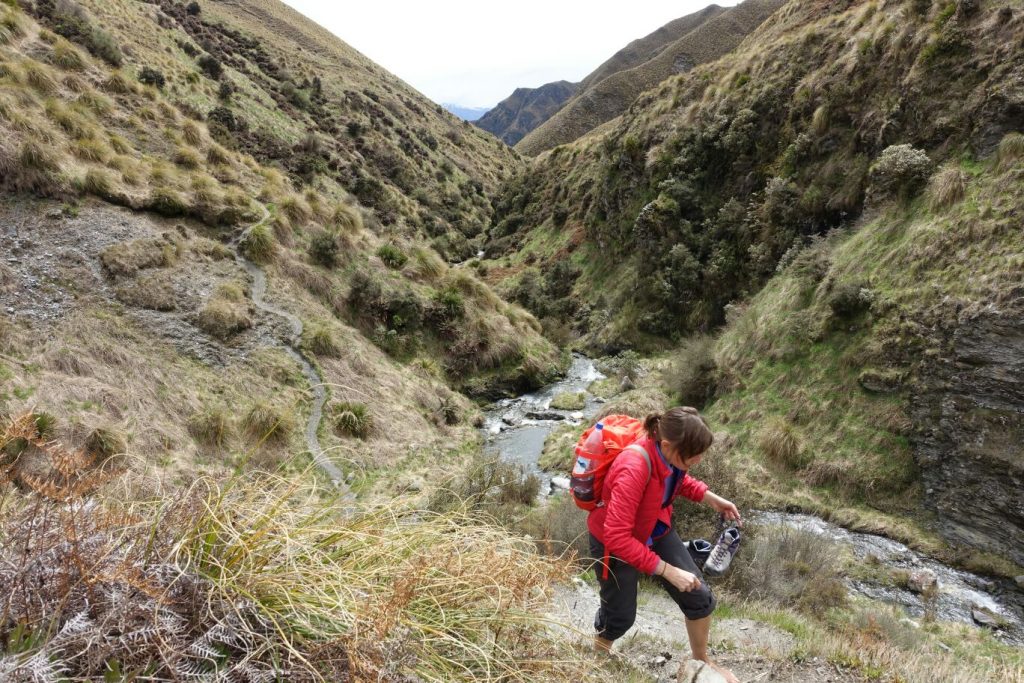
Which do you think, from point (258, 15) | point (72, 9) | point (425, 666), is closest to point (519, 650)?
point (425, 666)

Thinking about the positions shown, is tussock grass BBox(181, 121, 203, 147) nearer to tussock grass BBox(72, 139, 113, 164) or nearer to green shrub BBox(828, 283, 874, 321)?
tussock grass BBox(72, 139, 113, 164)

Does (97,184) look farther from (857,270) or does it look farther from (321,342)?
(857,270)

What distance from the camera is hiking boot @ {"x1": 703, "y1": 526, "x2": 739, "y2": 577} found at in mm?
3430

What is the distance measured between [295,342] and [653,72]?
76922mm

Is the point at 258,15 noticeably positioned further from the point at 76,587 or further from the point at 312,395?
the point at 76,587

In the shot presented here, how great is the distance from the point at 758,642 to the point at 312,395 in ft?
34.3

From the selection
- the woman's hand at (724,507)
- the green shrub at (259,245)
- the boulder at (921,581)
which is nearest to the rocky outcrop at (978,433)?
the boulder at (921,581)

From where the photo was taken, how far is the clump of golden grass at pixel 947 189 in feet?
36.4

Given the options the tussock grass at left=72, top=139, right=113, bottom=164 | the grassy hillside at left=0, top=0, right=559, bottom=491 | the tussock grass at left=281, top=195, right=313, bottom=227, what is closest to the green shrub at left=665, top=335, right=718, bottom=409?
the grassy hillside at left=0, top=0, right=559, bottom=491

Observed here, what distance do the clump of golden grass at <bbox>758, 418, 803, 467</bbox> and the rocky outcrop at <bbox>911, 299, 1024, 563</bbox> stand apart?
Result: 207 centimetres

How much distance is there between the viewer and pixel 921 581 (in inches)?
313

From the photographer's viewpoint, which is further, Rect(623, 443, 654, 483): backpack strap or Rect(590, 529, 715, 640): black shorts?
Rect(590, 529, 715, 640): black shorts

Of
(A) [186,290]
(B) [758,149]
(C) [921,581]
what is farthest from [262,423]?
(B) [758,149]

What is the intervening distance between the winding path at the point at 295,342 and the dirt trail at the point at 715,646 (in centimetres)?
680
